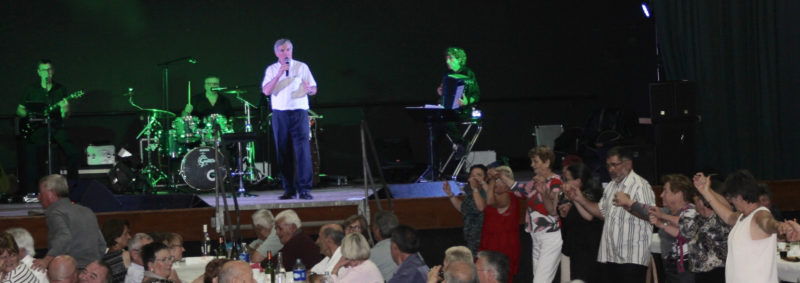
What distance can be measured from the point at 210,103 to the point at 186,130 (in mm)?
528

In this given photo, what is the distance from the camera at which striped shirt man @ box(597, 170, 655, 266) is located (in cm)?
692

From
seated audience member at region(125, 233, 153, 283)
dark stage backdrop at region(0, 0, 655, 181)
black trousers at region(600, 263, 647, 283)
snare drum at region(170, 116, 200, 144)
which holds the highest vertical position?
dark stage backdrop at region(0, 0, 655, 181)

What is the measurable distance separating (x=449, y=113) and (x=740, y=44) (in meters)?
3.13

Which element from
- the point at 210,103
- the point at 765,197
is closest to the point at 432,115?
the point at 210,103

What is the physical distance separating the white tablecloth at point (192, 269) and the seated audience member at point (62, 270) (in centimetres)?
94

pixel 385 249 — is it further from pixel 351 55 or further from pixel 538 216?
pixel 351 55

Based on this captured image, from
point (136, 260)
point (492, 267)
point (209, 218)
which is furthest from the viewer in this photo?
point (209, 218)

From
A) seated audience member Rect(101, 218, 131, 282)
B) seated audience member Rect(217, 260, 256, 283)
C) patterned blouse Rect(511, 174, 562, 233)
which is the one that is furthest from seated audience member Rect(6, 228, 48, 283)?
patterned blouse Rect(511, 174, 562, 233)

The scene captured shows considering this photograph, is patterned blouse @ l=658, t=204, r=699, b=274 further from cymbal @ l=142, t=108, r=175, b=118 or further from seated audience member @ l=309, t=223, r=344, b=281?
cymbal @ l=142, t=108, r=175, b=118

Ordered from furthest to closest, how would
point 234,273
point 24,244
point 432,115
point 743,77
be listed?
point 743,77 → point 432,115 → point 24,244 → point 234,273

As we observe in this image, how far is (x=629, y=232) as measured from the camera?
694 centimetres

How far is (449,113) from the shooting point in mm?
11047

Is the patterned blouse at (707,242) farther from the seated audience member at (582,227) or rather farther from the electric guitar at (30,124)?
the electric guitar at (30,124)

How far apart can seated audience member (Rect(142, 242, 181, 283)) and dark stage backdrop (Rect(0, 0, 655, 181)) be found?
7311 mm
